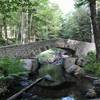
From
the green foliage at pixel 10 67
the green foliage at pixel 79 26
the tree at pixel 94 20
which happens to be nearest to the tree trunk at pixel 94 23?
the tree at pixel 94 20

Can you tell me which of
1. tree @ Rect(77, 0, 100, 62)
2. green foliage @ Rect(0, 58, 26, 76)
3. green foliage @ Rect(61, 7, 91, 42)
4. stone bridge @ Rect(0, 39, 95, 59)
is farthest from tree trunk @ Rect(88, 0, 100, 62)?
green foliage @ Rect(61, 7, 91, 42)

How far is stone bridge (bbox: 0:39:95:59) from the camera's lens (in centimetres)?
1992

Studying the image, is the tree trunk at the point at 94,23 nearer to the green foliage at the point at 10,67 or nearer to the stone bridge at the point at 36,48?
the green foliage at the point at 10,67

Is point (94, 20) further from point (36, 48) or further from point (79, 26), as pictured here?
point (79, 26)

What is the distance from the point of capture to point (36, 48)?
2312cm

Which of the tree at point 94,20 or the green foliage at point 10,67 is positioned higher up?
the tree at point 94,20

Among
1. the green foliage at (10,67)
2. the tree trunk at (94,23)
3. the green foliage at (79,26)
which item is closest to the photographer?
the green foliage at (10,67)

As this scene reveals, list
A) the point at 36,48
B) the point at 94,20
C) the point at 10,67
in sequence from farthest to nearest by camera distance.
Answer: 1. the point at 36,48
2. the point at 94,20
3. the point at 10,67

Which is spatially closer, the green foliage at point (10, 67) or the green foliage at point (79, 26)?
the green foliage at point (10, 67)

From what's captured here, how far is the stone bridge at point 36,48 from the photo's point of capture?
65.4 ft

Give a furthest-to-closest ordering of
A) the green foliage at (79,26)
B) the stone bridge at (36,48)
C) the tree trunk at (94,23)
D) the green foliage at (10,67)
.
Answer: the green foliage at (79,26)
the stone bridge at (36,48)
the tree trunk at (94,23)
the green foliage at (10,67)

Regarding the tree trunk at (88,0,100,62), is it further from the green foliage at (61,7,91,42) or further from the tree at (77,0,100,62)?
the green foliage at (61,7,91,42)

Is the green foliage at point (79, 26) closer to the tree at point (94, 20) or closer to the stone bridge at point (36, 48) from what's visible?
the stone bridge at point (36, 48)

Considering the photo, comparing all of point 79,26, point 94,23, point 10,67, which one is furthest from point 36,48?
point 79,26
